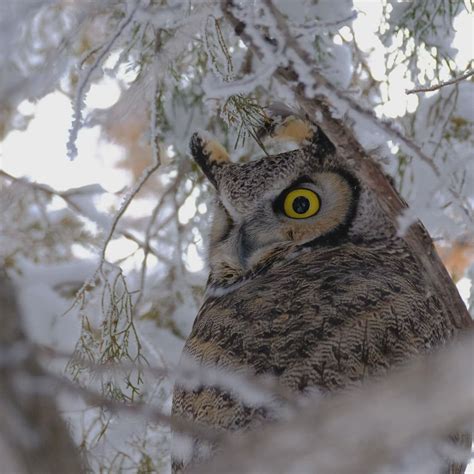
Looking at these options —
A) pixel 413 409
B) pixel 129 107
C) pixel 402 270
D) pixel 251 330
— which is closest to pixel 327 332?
pixel 251 330

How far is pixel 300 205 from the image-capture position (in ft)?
6.36

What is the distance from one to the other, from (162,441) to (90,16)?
1156mm

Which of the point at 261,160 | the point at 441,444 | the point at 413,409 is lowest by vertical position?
the point at 441,444

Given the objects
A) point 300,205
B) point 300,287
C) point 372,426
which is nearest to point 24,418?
point 372,426

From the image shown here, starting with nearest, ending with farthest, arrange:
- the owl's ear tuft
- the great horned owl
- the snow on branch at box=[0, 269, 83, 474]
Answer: the snow on branch at box=[0, 269, 83, 474] < the great horned owl < the owl's ear tuft

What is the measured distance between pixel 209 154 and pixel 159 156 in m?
0.42

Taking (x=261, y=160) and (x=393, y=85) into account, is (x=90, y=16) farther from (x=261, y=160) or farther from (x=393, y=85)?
(x=393, y=85)

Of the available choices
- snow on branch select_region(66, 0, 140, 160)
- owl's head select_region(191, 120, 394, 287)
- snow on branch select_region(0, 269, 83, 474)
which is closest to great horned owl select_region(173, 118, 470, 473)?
owl's head select_region(191, 120, 394, 287)

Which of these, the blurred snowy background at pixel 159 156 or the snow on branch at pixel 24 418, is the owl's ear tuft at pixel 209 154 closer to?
the blurred snowy background at pixel 159 156

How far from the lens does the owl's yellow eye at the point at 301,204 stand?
1930mm

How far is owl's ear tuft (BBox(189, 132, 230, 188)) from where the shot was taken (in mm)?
2195

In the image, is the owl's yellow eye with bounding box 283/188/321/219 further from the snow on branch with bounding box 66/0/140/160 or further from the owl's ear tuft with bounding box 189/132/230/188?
the snow on branch with bounding box 66/0/140/160

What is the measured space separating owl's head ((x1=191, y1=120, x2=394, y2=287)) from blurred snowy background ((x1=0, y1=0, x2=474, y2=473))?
115 mm

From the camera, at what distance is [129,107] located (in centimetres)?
167
